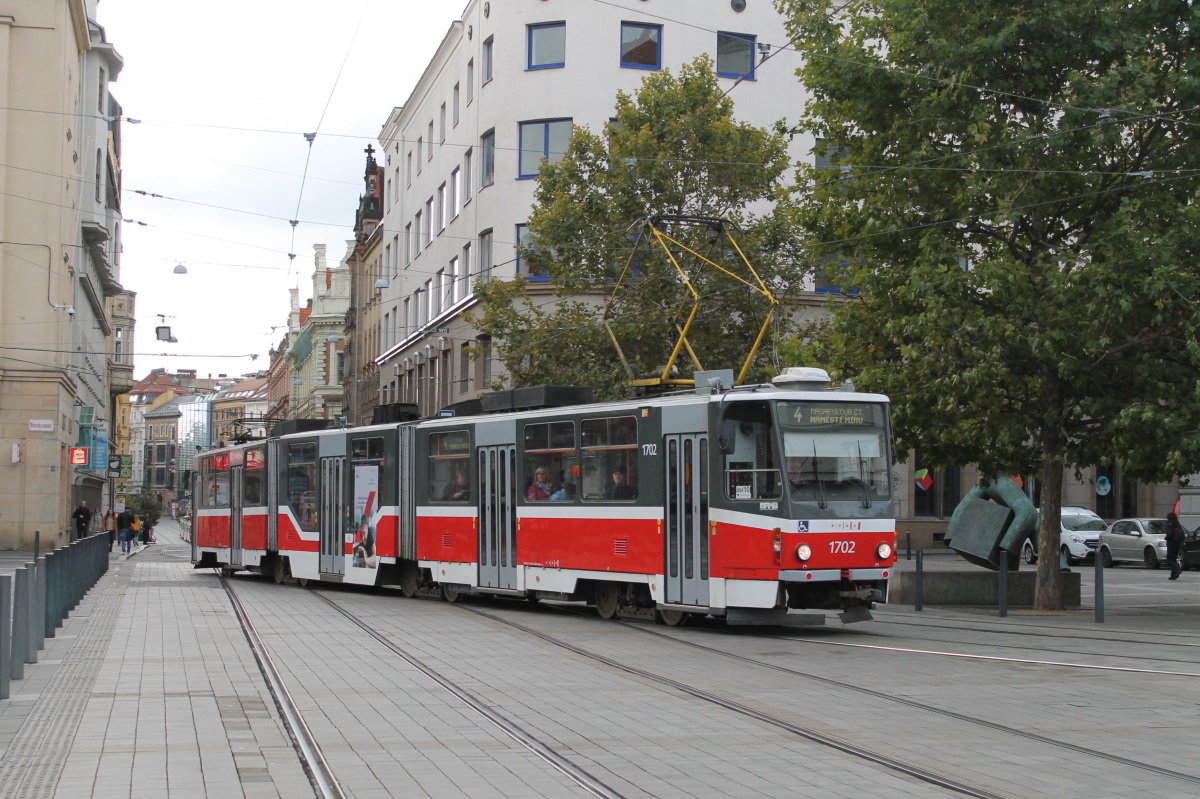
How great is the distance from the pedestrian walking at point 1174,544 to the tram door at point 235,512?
71.2ft

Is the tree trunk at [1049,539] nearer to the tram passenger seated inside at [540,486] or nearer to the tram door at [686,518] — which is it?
the tram door at [686,518]

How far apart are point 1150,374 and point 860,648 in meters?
7.04

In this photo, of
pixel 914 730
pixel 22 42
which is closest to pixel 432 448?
pixel 914 730

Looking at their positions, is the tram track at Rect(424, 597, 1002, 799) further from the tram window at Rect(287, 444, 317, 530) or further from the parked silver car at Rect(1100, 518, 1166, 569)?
the parked silver car at Rect(1100, 518, 1166, 569)

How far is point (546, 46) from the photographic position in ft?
141

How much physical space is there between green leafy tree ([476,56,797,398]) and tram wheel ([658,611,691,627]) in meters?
11.9

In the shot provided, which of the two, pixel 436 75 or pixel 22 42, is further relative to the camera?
pixel 436 75

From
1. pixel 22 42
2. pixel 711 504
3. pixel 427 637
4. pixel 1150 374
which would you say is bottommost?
pixel 427 637

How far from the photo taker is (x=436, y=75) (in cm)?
5300

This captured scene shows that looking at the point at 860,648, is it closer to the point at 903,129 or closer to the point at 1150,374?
the point at 1150,374

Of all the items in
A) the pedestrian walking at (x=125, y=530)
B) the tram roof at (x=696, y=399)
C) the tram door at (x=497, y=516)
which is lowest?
the pedestrian walking at (x=125, y=530)

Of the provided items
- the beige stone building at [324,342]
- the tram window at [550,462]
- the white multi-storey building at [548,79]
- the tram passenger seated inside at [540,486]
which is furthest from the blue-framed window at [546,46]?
the beige stone building at [324,342]

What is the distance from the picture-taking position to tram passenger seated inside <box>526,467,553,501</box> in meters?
19.1

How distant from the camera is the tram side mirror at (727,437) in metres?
15.7
